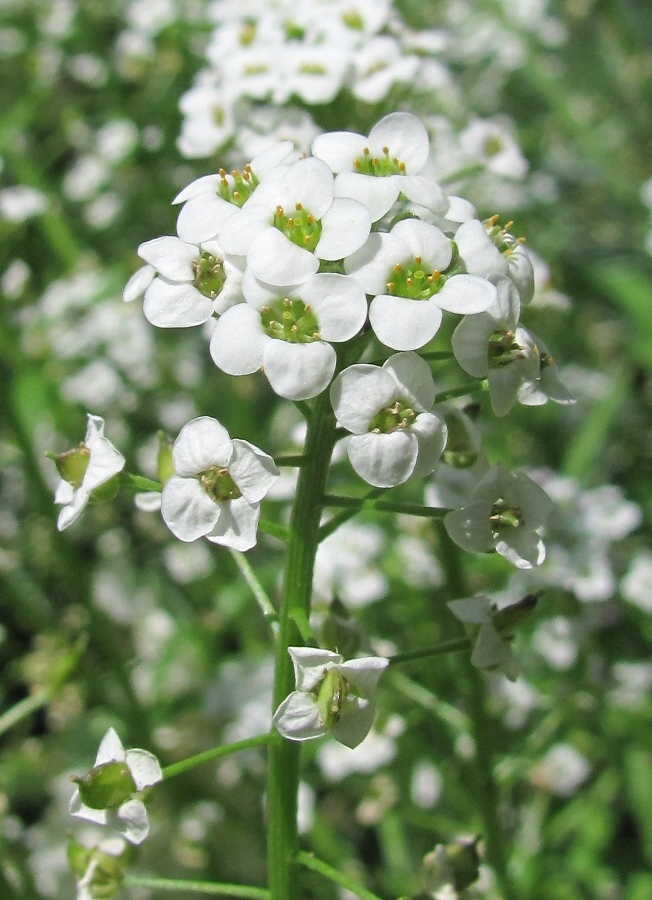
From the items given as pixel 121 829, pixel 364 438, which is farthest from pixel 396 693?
pixel 364 438

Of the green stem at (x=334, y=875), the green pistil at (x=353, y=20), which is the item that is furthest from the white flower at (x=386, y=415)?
the green pistil at (x=353, y=20)

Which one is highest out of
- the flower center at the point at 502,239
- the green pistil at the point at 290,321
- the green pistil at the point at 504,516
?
the green pistil at the point at 290,321

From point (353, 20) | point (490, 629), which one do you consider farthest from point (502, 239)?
point (353, 20)

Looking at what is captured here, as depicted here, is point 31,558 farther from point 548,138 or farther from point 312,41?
point 548,138

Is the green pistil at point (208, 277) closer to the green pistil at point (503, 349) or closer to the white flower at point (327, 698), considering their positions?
the green pistil at point (503, 349)

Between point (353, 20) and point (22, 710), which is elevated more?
point (353, 20)

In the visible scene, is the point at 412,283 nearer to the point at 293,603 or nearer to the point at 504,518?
the point at 504,518
